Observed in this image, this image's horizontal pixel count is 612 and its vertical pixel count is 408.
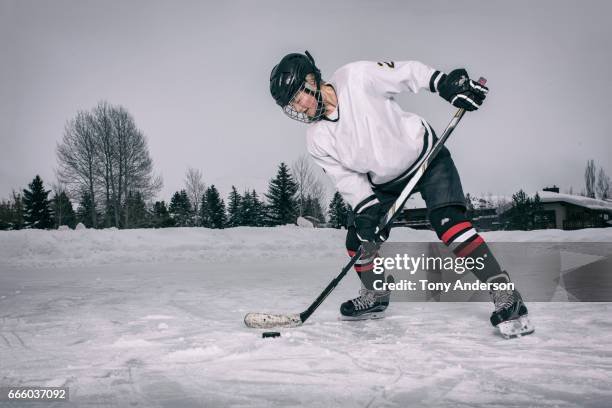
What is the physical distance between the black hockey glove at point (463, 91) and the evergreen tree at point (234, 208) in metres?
34.5

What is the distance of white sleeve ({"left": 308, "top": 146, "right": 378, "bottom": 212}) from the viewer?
7.57ft

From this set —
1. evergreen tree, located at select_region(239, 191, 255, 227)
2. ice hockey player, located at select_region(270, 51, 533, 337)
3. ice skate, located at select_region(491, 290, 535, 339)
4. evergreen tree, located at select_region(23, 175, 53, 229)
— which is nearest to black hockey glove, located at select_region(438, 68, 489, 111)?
ice hockey player, located at select_region(270, 51, 533, 337)

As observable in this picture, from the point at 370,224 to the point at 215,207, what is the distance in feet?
117

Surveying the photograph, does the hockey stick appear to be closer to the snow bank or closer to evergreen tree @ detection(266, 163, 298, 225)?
the snow bank

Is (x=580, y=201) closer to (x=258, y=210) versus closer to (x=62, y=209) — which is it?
(x=258, y=210)

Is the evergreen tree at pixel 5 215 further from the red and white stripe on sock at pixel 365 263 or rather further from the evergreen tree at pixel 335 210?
the red and white stripe on sock at pixel 365 263

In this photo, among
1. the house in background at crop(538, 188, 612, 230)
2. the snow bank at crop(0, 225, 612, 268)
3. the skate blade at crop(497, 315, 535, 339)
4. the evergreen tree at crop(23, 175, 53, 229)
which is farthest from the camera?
the evergreen tree at crop(23, 175, 53, 229)

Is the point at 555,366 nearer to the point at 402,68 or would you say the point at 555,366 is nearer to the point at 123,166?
the point at 402,68

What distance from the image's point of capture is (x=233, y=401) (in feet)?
3.63

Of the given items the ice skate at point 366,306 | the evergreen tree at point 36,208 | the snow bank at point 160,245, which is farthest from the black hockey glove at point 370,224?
the evergreen tree at point 36,208

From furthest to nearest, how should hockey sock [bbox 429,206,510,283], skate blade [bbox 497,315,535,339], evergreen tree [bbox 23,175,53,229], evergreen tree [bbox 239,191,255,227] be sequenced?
1. evergreen tree [bbox 239,191,255,227]
2. evergreen tree [bbox 23,175,53,229]
3. hockey sock [bbox 429,206,510,283]
4. skate blade [bbox 497,315,535,339]

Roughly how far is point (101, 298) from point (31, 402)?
2.07m

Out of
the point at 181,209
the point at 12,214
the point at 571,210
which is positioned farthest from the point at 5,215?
the point at 571,210

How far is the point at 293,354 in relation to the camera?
1.52 m
